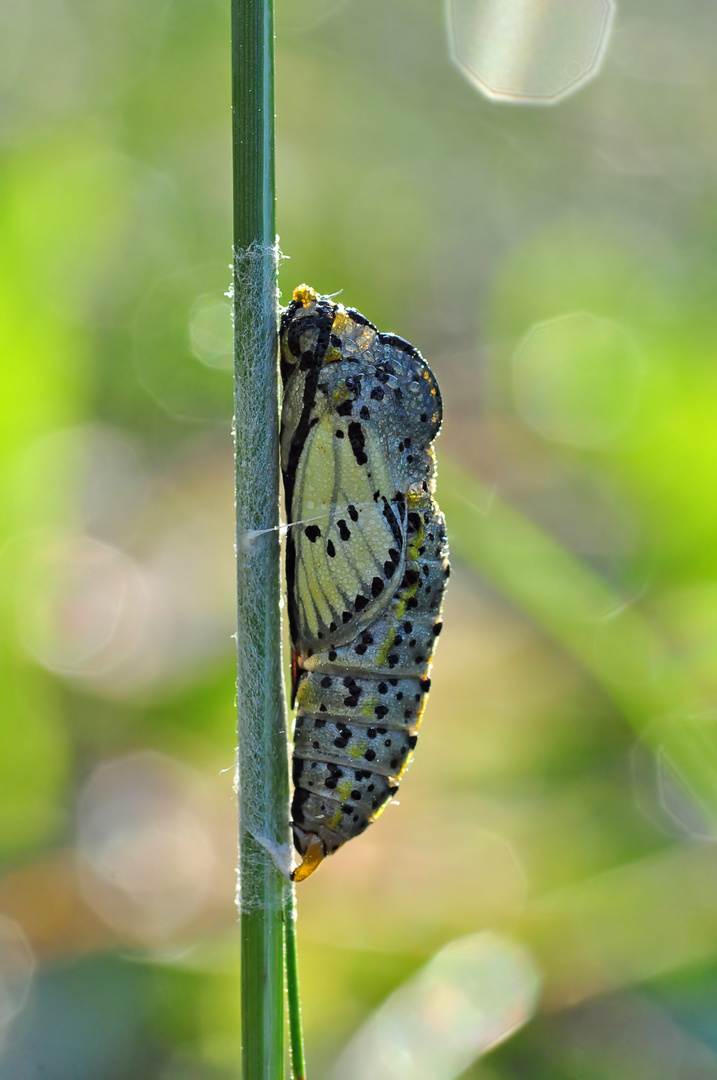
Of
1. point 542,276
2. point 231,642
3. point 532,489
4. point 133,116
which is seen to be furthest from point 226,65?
point 231,642

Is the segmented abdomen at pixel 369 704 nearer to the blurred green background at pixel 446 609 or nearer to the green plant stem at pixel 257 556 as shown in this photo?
the green plant stem at pixel 257 556

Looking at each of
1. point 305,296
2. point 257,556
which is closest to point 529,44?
point 305,296

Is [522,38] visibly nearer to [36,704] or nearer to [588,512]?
[588,512]

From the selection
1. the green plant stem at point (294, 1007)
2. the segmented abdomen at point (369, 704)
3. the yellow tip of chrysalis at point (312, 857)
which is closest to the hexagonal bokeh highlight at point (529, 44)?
the segmented abdomen at point (369, 704)

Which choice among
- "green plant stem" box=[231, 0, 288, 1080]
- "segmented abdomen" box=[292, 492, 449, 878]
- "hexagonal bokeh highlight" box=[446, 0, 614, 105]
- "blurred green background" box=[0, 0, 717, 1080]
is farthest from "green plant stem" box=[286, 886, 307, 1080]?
"hexagonal bokeh highlight" box=[446, 0, 614, 105]

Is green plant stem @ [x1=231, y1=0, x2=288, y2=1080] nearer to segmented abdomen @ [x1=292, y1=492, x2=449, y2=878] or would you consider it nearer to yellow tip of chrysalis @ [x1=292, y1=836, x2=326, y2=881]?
yellow tip of chrysalis @ [x1=292, y1=836, x2=326, y2=881]

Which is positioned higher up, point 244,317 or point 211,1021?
point 244,317
